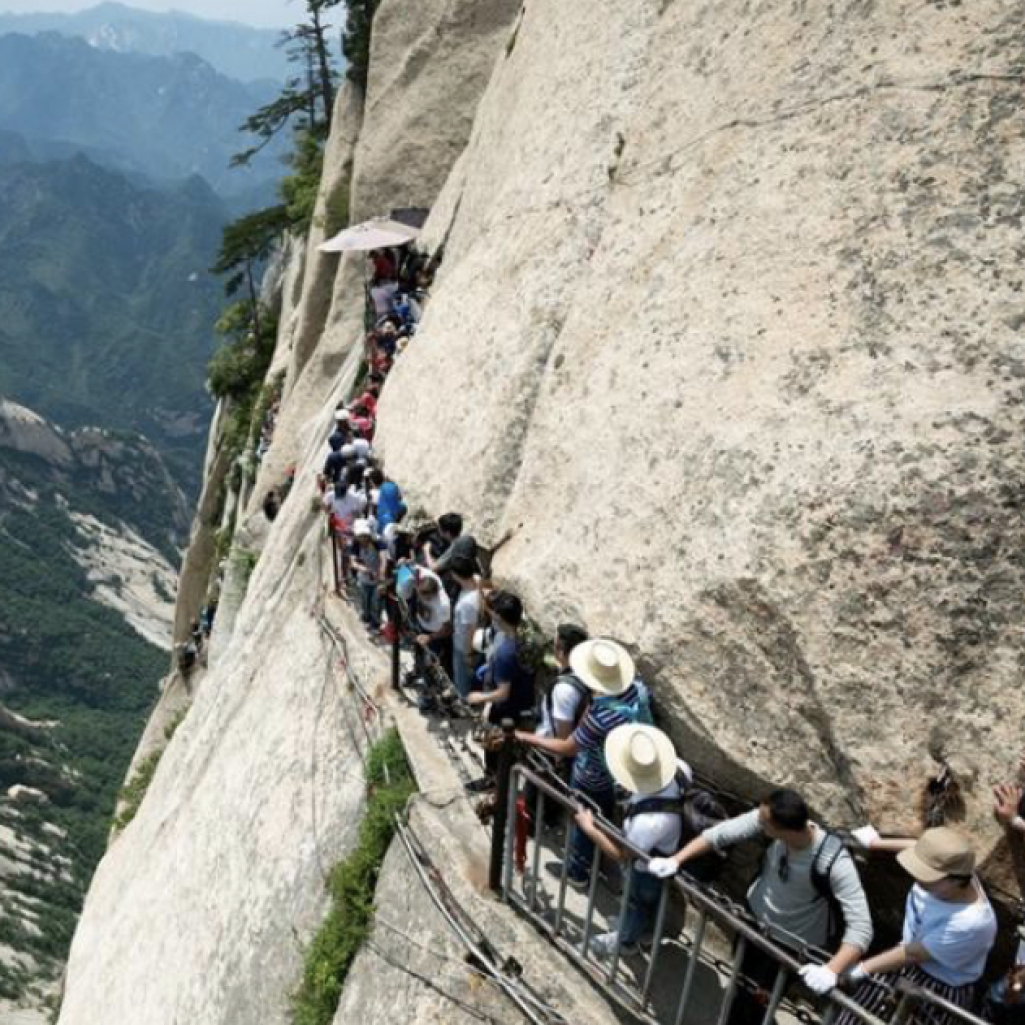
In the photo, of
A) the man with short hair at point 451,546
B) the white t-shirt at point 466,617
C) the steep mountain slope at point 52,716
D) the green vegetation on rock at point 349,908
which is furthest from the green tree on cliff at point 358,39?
the steep mountain slope at point 52,716

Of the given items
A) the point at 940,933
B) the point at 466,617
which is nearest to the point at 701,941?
the point at 940,933

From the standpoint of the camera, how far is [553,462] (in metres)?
9.62

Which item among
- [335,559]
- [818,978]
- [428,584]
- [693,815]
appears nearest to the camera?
[818,978]

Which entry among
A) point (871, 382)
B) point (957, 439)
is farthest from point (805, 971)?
point (871, 382)

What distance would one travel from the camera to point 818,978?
4969mm

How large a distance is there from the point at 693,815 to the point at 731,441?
3083 millimetres

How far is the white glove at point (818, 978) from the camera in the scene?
195 inches

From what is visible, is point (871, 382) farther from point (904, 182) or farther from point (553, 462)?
point (553, 462)

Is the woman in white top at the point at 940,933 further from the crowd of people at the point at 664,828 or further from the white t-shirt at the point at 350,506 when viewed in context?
the white t-shirt at the point at 350,506

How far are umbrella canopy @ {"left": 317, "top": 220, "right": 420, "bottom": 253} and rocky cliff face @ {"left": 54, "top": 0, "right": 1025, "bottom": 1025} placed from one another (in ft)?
24.2

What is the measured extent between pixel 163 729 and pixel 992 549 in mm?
31158

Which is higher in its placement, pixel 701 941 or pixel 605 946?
pixel 701 941

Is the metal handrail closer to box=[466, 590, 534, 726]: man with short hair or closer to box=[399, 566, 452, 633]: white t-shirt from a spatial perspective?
box=[466, 590, 534, 726]: man with short hair

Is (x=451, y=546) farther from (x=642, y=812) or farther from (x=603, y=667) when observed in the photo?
(x=642, y=812)
